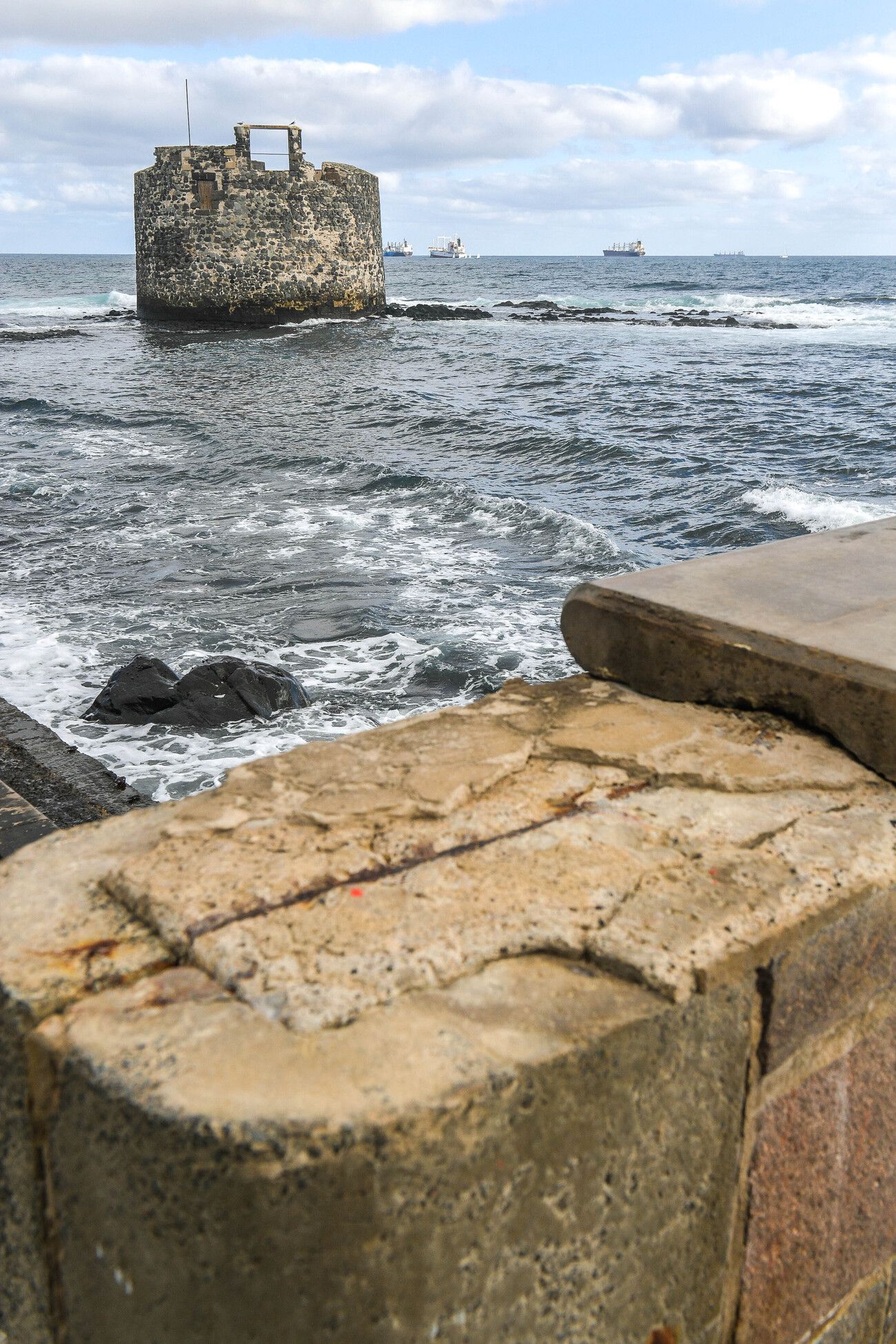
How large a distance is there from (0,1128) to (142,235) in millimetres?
31524

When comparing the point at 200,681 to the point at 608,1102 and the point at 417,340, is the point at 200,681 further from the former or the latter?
the point at 417,340

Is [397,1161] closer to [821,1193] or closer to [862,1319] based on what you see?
[821,1193]

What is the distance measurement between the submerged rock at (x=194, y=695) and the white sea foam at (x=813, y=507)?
17.1ft

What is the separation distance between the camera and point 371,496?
9984 millimetres

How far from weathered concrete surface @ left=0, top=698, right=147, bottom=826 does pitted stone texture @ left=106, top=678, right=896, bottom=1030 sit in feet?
6.58

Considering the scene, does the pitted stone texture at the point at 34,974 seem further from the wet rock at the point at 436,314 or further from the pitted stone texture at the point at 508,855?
the wet rock at the point at 436,314

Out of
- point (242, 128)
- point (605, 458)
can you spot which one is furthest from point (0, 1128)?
point (242, 128)

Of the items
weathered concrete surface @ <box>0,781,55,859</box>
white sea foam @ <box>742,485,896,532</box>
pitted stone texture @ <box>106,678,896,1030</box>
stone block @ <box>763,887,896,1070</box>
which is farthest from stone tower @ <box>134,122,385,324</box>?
stone block @ <box>763,887,896,1070</box>

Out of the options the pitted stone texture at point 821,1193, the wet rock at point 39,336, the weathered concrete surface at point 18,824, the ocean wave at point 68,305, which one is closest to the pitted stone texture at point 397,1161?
the pitted stone texture at point 821,1193

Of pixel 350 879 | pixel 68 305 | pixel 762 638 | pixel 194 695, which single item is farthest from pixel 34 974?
pixel 68 305

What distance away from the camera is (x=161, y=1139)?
838 millimetres

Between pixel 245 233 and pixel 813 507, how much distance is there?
22717mm

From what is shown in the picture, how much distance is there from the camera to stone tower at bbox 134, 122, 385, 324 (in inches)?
1068

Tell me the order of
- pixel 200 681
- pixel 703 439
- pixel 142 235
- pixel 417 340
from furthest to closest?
pixel 142 235 < pixel 417 340 < pixel 703 439 < pixel 200 681
